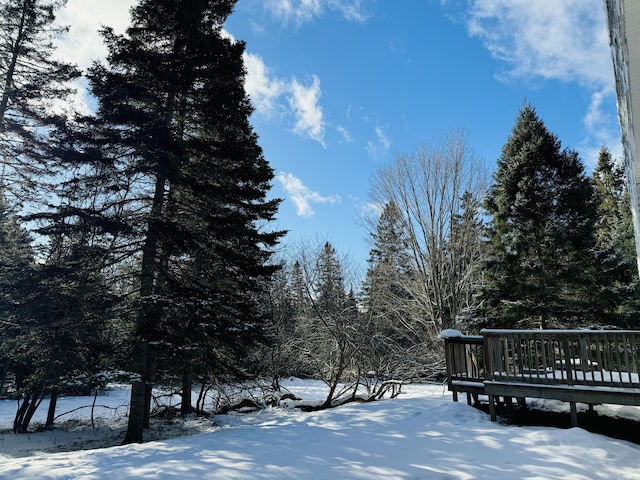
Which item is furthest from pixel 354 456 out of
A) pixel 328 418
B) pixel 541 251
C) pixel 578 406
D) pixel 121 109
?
pixel 541 251

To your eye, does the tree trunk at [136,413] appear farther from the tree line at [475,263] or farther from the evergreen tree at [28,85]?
the evergreen tree at [28,85]

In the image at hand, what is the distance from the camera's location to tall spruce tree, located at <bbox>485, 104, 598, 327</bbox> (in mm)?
12734

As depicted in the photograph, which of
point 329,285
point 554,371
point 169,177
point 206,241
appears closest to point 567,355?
point 554,371

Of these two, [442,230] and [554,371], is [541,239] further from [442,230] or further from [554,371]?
[554,371]

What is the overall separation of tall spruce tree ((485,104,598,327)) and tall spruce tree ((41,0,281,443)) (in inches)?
372

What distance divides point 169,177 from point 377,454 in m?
7.31

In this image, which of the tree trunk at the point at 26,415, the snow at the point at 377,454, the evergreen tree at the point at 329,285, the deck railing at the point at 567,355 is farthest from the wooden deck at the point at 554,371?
the tree trunk at the point at 26,415

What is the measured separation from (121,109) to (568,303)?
51.5 ft

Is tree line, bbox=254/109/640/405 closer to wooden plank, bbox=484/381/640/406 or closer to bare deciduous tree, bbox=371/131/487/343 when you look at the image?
bare deciduous tree, bbox=371/131/487/343

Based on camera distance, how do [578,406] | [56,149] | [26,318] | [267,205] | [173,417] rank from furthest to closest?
[267,205], [173,417], [26,318], [56,149], [578,406]

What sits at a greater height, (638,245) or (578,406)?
(638,245)

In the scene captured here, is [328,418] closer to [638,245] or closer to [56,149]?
[638,245]

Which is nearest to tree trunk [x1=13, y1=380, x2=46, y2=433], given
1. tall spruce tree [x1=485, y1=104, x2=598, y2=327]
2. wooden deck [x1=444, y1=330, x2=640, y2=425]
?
wooden deck [x1=444, y1=330, x2=640, y2=425]

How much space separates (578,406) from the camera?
21.4ft
